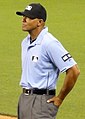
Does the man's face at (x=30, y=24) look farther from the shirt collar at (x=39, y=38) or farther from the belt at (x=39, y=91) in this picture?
the belt at (x=39, y=91)

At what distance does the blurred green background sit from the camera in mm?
7551

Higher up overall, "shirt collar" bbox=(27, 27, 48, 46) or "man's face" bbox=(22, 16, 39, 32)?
"man's face" bbox=(22, 16, 39, 32)

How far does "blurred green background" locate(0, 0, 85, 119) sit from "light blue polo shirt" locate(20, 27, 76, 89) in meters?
2.73

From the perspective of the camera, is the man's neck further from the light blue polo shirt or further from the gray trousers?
the gray trousers

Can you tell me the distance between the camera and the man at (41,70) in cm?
429

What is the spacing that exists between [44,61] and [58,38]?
8369 mm

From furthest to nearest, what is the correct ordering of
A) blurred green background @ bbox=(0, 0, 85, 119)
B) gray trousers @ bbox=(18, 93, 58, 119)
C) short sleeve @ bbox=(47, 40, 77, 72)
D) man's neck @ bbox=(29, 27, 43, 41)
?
1. blurred green background @ bbox=(0, 0, 85, 119)
2. man's neck @ bbox=(29, 27, 43, 41)
3. gray trousers @ bbox=(18, 93, 58, 119)
4. short sleeve @ bbox=(47, 40, 77, 72)

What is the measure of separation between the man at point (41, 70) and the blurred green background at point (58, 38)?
268 centimetres

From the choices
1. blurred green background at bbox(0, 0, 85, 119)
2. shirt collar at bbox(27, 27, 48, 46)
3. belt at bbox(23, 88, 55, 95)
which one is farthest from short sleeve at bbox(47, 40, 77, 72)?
blurred green background at bbox(0, 0, 85, 119)

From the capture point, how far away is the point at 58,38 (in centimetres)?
1269

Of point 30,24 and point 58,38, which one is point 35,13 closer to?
point 30,24

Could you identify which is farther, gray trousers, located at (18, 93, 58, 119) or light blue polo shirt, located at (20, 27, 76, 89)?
gray trousers, located at (18, 93, 58, 119)

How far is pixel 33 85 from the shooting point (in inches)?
172

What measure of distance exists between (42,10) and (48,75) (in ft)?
2.13
